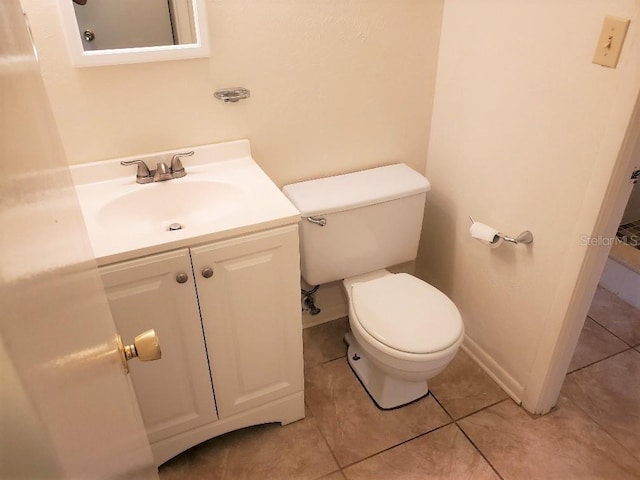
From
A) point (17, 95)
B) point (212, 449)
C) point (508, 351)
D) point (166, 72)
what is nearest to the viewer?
point (17, 95)

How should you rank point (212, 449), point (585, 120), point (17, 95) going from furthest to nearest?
point (212, 449) < point (585, 120) < point (17, 95)

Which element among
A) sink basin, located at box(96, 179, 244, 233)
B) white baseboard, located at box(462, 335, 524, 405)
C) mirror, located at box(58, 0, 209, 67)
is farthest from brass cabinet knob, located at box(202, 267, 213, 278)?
white baseboard, located at box(462, 335, 524, 405)

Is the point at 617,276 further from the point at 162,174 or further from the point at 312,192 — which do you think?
the point at 162,174

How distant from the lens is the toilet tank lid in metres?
1.64

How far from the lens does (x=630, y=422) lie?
1.71 meters

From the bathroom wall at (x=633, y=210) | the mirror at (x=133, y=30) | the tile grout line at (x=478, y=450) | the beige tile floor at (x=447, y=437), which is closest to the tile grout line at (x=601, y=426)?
the beige tile floor at (x=447, y=437)

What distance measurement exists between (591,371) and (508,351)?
413mm

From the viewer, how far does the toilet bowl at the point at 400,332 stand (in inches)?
59.6

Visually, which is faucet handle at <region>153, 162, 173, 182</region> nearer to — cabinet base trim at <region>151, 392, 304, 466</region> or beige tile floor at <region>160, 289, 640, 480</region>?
cabinet base trim at <region>151, 392, 304, 466</region>

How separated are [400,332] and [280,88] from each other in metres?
0.90

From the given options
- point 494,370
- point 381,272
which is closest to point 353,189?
point 381,272

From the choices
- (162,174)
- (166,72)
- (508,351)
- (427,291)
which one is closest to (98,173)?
(162,174)

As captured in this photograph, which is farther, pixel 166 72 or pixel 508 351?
pixel 508 351

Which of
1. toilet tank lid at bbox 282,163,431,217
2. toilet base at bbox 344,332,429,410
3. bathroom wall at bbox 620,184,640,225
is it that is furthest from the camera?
bathroom wall at bbox 620,184,640,225
